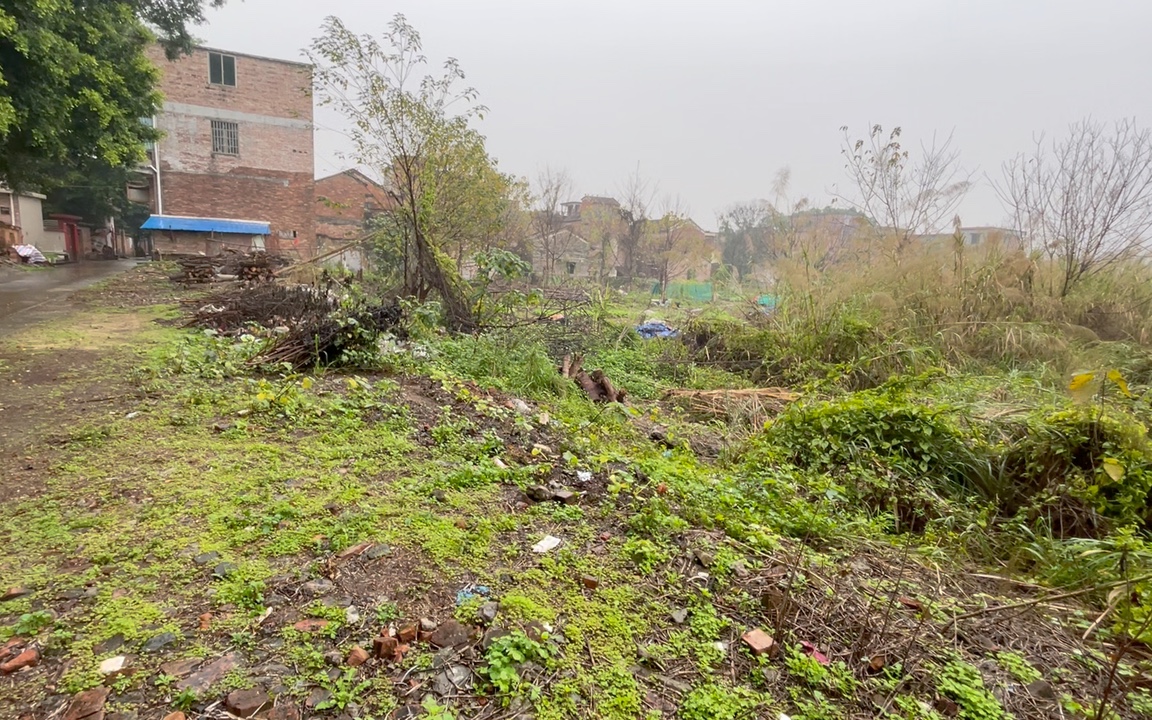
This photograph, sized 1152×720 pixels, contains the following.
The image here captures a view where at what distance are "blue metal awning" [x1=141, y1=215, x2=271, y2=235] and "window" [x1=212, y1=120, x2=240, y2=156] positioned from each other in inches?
115

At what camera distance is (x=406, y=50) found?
845cm

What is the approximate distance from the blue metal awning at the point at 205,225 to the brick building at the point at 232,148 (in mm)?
132

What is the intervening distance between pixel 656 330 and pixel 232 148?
22990 millimetres

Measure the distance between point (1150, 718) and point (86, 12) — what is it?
529 inches

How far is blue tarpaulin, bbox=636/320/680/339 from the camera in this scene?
28.5ft

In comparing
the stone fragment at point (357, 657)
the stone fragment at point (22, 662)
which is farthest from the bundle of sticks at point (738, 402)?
the stone fragment at point (22, 662)

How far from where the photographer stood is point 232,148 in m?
23.1

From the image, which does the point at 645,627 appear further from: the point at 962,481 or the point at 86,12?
the point at 86,12

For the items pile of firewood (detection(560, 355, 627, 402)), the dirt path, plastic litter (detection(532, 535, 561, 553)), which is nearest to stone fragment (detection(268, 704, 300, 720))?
plastic litter (detection(532, 535, 561, 553))

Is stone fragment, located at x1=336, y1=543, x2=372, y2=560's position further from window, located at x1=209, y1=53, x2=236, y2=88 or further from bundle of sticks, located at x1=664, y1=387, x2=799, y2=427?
window, located at x1=209, y1=53, x2=236, y2=88

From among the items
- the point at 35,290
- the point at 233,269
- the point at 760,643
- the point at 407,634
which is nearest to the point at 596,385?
the point at 760,643

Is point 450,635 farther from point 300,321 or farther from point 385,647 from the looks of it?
point 300,321

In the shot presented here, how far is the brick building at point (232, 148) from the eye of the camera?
22.3 metres

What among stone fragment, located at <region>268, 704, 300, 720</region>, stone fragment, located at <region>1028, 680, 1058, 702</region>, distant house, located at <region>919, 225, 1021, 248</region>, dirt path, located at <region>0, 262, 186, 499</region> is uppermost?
distant house, located at <region>919, 225, 1021, 248</region>
